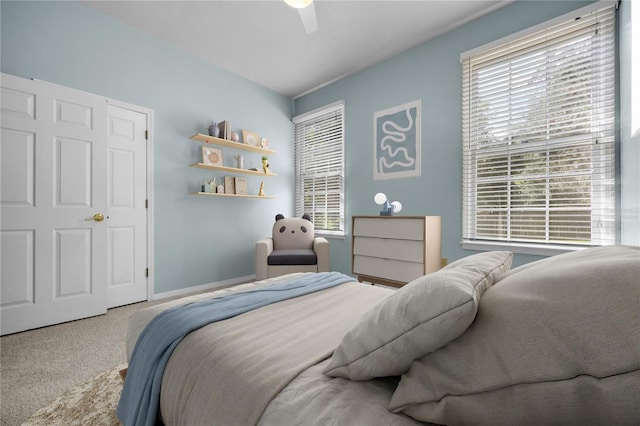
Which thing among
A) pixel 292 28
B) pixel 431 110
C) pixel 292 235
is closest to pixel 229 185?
pixel 292 235

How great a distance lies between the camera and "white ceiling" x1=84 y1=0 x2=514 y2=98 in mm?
2705

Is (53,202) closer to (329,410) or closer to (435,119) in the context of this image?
(329,410)

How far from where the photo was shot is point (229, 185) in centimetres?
381

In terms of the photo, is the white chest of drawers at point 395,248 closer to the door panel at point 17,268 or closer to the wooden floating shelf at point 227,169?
the wooden floating shelf at point 227,169

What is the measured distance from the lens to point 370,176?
374 cm

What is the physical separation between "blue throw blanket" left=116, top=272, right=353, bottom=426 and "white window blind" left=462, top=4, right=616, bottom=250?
7.85 ft

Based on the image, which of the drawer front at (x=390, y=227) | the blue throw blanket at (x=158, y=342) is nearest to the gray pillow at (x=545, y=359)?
the blue throw blanket at (x=158, y=342)

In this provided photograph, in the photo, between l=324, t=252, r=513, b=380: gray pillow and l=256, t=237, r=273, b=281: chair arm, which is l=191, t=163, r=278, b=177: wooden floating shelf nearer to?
l=256, t=237, r=273, b=281: chair arm

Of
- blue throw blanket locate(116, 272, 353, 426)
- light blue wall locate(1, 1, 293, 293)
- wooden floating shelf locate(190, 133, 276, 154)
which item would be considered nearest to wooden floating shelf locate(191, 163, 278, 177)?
light blue wall locate(1, 1, 293, 293)

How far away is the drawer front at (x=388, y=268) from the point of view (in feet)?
9.02

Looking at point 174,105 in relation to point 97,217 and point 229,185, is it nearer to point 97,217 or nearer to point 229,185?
point 229,185

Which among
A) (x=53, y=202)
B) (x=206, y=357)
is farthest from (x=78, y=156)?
(x=206, y=357)

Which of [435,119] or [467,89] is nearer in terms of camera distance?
[467,89]

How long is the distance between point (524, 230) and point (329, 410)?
269 cm
